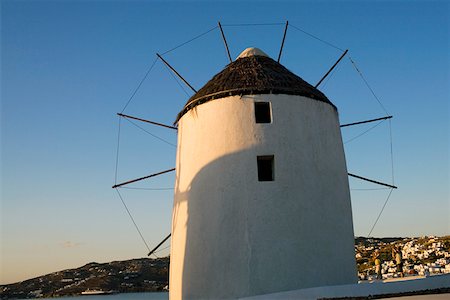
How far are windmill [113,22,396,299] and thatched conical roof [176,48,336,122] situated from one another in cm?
4

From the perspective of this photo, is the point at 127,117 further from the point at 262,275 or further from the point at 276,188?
the point at 262,275

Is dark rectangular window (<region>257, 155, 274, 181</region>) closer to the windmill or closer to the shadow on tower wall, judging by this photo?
the windmill

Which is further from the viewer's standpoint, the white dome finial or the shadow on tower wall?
the white dome finial

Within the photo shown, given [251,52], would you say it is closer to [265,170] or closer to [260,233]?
[265,170]

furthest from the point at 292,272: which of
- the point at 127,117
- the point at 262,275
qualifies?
the point at 127,117

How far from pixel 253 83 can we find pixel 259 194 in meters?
3.66

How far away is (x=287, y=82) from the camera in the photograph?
45.2ft

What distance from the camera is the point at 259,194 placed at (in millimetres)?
12109

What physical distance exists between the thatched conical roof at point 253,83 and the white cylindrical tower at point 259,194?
0.04 meters

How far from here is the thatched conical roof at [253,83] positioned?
13289 mm

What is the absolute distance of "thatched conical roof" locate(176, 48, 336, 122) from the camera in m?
13.3

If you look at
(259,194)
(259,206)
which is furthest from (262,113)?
(259,206)

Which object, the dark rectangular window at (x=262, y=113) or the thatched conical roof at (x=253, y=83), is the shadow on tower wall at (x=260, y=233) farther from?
the thatched conical roof at (x=253, y=83)

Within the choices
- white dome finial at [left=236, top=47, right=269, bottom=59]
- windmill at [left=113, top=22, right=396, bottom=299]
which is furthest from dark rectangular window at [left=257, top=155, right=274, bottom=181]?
white dome finial at [left=236, top=47, right=269, bottom=59]
